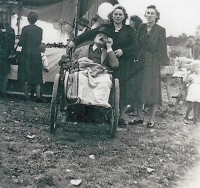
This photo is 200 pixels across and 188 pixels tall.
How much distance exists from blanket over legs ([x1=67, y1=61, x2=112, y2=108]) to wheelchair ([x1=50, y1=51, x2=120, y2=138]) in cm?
Answer: 7

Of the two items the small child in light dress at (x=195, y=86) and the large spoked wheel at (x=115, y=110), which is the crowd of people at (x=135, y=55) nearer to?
the small child in light dress at (x=195, y=86)

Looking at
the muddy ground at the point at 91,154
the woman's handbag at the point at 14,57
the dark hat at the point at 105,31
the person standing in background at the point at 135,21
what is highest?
→ the person standing in background at the point at 135,21

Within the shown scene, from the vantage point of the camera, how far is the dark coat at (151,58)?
5555mm

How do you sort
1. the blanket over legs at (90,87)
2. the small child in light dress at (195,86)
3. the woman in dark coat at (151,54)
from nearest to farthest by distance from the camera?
the blanket over legs at (90,87) → the woman in dark coat at (151,54) → the small child in light dress at (195,86)

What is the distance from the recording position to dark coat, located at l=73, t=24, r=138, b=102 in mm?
5160

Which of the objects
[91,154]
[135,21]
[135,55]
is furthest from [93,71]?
[135,21]

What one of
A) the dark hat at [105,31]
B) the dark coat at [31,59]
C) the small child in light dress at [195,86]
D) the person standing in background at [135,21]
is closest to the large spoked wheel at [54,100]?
the dark hat at [105,31]

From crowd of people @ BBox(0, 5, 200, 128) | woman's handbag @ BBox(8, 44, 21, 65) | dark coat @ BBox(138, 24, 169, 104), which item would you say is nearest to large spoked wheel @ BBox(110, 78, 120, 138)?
crowd of people @ BBox(0, 5, 200, 128)

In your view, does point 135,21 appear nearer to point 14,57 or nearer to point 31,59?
point 31,59

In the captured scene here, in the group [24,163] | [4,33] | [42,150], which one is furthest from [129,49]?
[4,33]

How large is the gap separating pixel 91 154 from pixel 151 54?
7.36 feet

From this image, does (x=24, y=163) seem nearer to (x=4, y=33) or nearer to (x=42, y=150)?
(x=42, y=150)

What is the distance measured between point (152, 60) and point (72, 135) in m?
1.87

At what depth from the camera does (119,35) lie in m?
5.26
